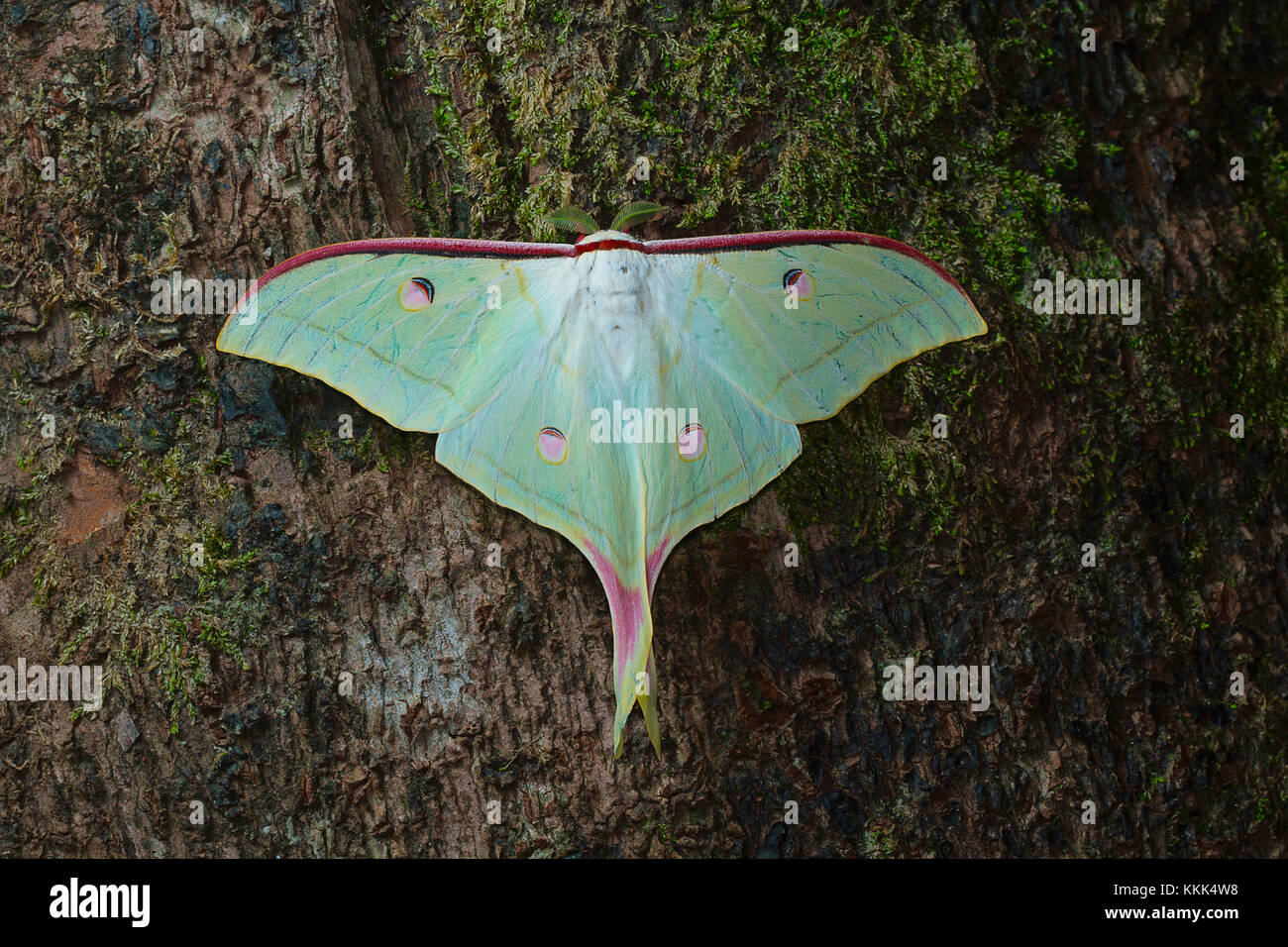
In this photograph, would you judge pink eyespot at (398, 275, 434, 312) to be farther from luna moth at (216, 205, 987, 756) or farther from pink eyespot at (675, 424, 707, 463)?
pink eyespot at (675, 424, 707, 463)

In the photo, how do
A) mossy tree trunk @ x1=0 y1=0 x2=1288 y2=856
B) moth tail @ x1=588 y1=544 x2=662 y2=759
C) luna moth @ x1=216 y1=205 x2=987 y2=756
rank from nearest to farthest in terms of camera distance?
moth tail @ x1=588 y1=544 x2=662 y2=759 < luna moth @ x1=216 y1=205 x2=987 y2=756 < mossy tree trunk @ x1=0 y1=0 x2=1288 y2=856

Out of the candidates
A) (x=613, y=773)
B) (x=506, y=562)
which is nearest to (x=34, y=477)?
(x=506, y=562)

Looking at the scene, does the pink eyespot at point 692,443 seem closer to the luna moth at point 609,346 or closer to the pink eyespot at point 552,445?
the luna moth at point 609,346

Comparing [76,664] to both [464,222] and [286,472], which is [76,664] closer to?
[286,472]

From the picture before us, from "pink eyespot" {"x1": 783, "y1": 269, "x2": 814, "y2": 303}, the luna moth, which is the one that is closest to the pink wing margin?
the luna moth

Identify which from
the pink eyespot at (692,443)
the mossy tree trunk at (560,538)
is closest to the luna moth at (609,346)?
the pink eyespot at (692,443)

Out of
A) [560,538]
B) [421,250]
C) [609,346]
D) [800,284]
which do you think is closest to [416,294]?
[421,250]

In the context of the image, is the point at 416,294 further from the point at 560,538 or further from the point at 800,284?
the point at 800,284
